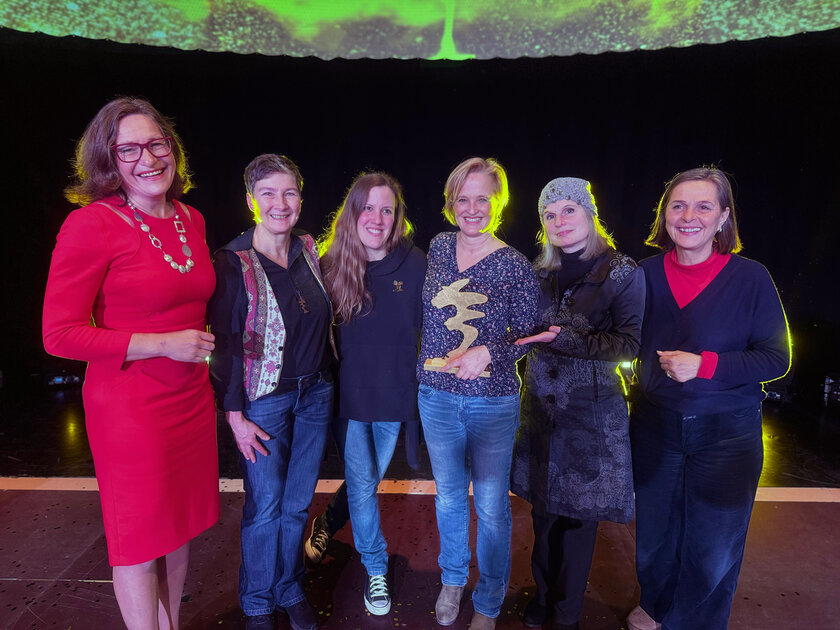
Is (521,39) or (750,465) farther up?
(521,39)

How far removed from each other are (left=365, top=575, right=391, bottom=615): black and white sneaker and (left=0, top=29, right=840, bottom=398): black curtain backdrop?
3537 mm

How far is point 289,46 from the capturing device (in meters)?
4.16

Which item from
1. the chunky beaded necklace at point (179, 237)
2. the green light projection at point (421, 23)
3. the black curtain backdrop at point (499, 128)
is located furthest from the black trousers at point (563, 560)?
the green light projection at point (421, 23)

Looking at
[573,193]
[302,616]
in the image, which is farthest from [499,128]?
[302,616]

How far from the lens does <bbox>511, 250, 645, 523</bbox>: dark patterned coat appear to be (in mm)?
1518

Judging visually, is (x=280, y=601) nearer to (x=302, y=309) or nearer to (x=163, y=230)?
(x=302, y=309)

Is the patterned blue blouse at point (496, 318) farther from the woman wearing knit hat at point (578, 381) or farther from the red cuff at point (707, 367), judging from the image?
the red cuff at point (707, 367)

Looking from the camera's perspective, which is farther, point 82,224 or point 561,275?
point 561,275

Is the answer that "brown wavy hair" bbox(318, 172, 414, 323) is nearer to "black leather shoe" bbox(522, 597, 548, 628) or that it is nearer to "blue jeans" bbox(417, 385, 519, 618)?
"blue jeans" bbox(417, 385, 519, 618)

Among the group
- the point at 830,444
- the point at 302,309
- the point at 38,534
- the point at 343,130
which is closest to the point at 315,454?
the point at 302,309

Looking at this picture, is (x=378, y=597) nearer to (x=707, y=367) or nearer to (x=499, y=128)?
(x=707, y=367)

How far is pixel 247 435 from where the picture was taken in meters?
1.57

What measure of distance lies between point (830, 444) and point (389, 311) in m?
3.98

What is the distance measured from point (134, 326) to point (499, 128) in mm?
4014
